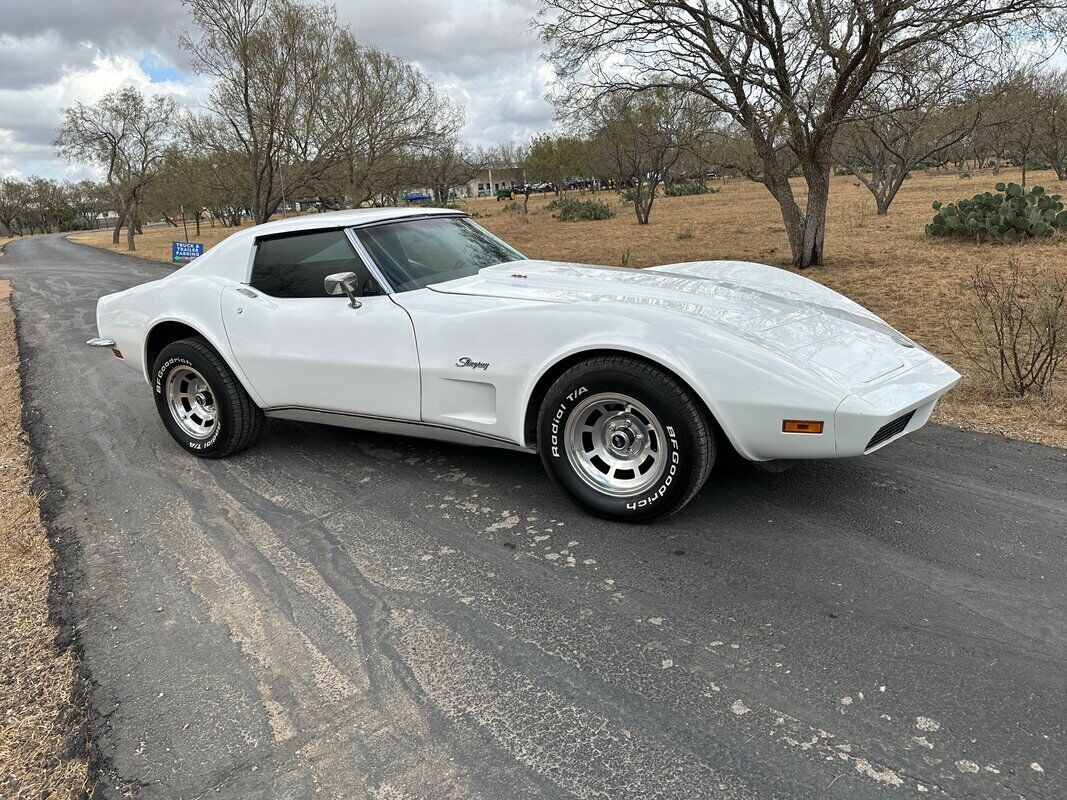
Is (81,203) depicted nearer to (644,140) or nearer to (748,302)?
(644,140)

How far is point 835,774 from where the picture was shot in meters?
1.91

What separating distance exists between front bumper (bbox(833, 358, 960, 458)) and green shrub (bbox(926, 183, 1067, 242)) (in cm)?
1331

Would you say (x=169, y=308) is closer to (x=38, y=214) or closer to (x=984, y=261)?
(x=984, y=261)

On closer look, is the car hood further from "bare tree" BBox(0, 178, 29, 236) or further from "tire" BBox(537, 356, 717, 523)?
"bare tree" BBox(0, 178, 29, 236)

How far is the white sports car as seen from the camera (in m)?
2.97

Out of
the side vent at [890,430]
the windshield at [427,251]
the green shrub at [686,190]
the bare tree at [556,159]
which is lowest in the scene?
the side vent at [890,430]

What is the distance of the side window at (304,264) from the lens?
3957 mm

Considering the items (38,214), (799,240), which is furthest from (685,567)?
(38,214)

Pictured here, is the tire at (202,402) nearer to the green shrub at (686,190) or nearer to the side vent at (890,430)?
the side vent at (890,430)

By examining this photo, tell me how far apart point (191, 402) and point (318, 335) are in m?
1.39

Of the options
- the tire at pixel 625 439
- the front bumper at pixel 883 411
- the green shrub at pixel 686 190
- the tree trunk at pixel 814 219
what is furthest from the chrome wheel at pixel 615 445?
the green shrub at pixel 686 190

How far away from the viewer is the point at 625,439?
327cm

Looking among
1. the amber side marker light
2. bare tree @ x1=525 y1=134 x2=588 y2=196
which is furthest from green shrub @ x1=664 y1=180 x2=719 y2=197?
the amber side marker light

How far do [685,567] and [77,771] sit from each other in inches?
88.2
